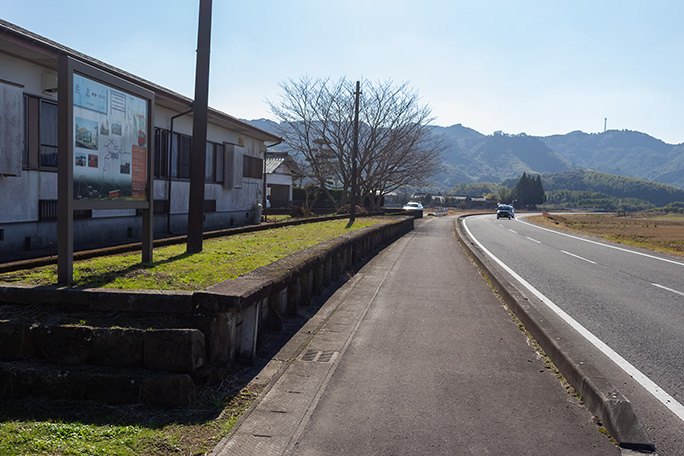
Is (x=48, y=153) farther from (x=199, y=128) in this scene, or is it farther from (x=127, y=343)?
(x=127, y=343)

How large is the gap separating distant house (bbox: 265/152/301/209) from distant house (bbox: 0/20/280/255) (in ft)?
85.3

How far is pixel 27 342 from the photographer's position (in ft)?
13.7

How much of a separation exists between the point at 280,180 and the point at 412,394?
42.9 metres

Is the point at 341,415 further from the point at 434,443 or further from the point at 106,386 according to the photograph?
the point at 106,386

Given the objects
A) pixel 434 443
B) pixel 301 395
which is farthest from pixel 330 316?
pixel 434 443

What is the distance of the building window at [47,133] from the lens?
11045 mm

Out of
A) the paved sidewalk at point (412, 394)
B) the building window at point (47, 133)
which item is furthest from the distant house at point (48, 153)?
the paved sidewalk at point (412, 394)

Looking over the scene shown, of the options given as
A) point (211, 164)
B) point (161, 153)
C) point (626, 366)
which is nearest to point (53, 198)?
point (161, 153)

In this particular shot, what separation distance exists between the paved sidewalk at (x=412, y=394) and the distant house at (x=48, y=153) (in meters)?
3.16

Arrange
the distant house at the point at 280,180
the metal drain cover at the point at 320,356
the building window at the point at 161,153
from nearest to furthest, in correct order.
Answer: the metal drain cover at the point at 320,356 < the building window at the point at 161,153 < the distant house at the point at 280,180

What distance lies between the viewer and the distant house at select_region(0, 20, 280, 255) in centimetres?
616

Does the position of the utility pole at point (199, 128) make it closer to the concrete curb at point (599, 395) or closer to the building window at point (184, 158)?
the concrete curb at point (599, 395)

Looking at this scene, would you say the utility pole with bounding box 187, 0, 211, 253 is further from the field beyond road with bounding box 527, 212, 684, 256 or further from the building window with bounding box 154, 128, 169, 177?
the field beyond road with bounding box 527, 212, 684, 256

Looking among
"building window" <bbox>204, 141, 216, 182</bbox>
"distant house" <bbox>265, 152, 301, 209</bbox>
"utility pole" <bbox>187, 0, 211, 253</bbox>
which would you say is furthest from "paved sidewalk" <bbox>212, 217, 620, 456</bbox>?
"distant house" <bbox>265, 152, 301, 209</bbox>
